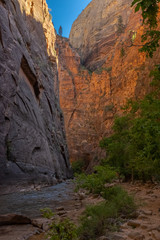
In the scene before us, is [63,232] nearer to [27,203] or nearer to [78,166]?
[27,203]

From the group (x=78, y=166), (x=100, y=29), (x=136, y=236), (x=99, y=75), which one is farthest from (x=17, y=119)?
(x=100, y=29)

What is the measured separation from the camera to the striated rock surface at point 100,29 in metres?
67.8

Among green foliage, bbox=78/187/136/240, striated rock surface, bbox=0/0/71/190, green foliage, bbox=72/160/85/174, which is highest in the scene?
striated rock surface, bbox=0/0/71/190

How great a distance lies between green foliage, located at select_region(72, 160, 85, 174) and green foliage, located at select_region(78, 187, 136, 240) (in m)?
40.5

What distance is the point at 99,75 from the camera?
5006 cm

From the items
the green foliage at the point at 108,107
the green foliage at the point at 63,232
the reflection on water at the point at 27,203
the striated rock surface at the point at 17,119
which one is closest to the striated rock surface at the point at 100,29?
the green foliage at the point at 108,107

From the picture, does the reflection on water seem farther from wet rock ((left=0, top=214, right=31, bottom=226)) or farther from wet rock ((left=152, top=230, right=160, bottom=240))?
wet rock ((left=152, top=230, right=160, bottom=240))

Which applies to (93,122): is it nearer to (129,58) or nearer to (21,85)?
(129,58)

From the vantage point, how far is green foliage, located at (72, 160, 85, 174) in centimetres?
4606

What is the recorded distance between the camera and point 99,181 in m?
7.95

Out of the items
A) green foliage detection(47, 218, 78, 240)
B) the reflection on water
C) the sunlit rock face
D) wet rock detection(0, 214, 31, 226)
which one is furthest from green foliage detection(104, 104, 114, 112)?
green foliage detection(47, 218, 78, 240)

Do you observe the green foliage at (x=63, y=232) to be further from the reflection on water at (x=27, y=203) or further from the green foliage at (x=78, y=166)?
the green foliage at (x=78, y=166)

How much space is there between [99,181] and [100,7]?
94871 mm

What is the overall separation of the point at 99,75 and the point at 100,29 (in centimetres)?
3740
